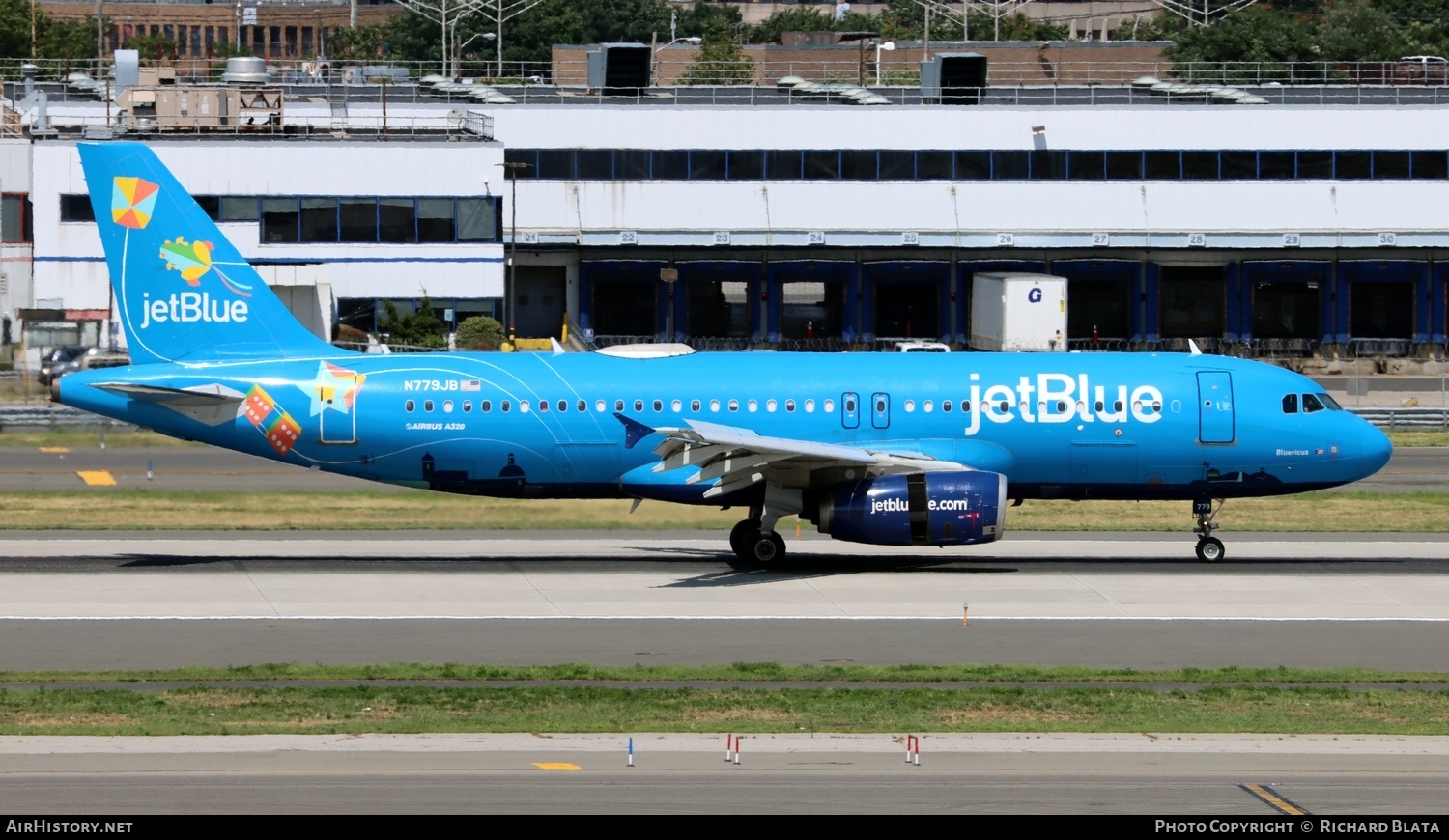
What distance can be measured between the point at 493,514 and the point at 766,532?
7.42 metres

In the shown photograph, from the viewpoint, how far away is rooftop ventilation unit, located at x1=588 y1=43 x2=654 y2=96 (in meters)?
86.6

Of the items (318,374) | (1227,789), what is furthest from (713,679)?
(318,374)

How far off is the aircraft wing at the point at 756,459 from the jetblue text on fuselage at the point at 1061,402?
143 centimetres

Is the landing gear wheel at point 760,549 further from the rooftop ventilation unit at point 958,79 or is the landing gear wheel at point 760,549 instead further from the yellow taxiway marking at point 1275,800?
the rooftop ventilation unit at point 958,79

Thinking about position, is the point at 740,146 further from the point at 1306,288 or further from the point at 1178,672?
the point at 1178,672

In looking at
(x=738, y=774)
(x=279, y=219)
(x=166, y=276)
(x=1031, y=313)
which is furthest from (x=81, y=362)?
(x=738, y=774)

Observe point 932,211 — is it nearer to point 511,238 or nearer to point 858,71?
point 511,238

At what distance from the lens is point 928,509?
3356cm

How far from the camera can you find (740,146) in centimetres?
8181

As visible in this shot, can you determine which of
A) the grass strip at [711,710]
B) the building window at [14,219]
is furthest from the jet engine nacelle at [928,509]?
the building window at [14,219]

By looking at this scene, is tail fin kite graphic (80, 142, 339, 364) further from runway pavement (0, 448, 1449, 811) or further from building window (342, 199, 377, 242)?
building window (342, 199, 377, 242)

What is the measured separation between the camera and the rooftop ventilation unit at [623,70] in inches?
3410

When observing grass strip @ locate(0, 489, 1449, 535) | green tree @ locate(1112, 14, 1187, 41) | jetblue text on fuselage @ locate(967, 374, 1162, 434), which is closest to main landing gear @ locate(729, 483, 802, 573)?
grass strip @ locate(0, 489, 1449, 535)

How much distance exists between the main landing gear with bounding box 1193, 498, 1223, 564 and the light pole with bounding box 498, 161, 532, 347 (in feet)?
143
